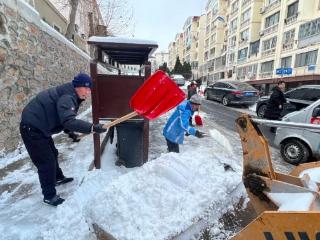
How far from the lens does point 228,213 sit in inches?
124

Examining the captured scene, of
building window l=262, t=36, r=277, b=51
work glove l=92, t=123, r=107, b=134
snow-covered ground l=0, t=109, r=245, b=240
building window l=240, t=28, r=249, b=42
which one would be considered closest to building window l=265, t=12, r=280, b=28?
building window l=262, t=36, r=277, b=51

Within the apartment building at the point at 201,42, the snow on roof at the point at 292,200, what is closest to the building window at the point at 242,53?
the apartment building at the point at 201,42

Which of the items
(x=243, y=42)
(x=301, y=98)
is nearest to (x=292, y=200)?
(x=301, y=98)

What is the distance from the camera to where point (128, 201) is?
2396 millimetres

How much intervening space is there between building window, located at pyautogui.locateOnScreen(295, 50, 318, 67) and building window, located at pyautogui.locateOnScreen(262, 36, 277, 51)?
493 cm

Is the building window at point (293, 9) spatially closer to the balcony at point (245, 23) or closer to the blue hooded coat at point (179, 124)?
the balcony at point (245, 23)

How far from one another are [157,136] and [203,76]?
178 ft

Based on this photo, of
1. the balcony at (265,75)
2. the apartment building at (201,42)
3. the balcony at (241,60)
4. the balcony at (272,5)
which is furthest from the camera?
the apartment building at (201,42)

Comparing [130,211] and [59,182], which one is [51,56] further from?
[130,211]

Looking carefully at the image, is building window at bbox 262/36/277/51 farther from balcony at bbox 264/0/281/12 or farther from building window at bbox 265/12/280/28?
balcony at bbox 264/0/281/12

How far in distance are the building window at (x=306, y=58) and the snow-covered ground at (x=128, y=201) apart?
2280cm

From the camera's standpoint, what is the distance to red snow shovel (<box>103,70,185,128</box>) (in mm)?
3336

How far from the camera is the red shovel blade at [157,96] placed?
3.34m

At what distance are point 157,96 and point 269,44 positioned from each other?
30.2 m
